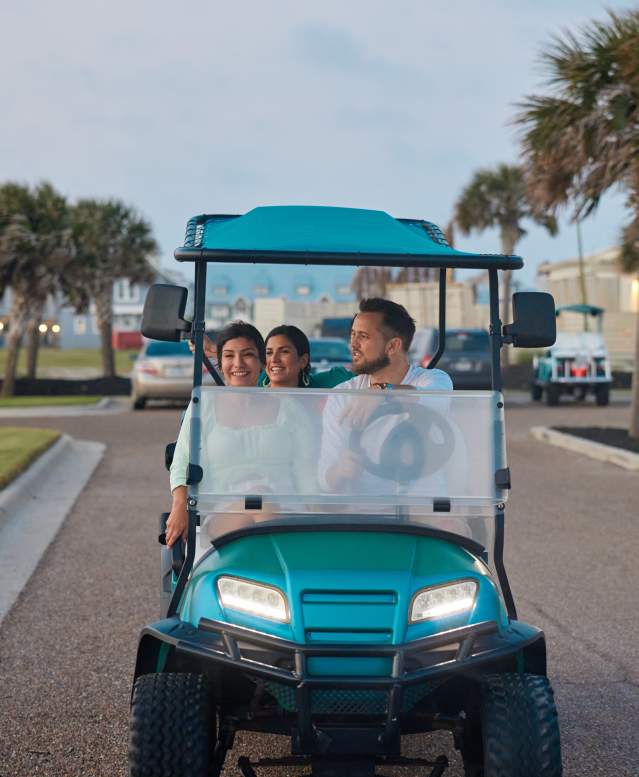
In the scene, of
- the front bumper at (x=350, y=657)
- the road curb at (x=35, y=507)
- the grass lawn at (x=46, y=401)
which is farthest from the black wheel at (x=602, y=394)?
the front bumper at (x=350, y=657)

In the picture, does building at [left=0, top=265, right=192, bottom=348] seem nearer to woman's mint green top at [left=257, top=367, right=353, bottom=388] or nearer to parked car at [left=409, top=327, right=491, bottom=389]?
parked car at [left=409, top=327, right=491, bottom=389]

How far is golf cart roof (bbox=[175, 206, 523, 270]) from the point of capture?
13.2ft

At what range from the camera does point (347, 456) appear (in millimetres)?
3998

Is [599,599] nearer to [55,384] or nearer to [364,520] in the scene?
[364,520]

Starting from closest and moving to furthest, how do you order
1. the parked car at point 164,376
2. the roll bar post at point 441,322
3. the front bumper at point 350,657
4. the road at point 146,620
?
the front bumper at point 350,657, the road at point 146,620, the roll bar post at point 441,322, the parked car at point 164,376

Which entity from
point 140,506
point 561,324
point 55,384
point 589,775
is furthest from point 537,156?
point 561,324

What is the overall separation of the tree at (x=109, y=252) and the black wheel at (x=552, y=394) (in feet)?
47.3

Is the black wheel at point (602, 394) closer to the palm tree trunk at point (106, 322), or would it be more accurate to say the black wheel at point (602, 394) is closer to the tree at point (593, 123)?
the tree at point (593, 123)

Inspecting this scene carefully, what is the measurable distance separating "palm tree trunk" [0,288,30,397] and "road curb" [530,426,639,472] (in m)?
15.9

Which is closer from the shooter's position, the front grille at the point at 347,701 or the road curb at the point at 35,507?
the front grille at the point at 347,701

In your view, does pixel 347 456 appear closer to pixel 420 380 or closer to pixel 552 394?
pixel 420 380

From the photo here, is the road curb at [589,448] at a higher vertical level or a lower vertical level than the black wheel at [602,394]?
lower

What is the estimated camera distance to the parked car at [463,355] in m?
23.6

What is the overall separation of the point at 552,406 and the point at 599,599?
1996 cm
